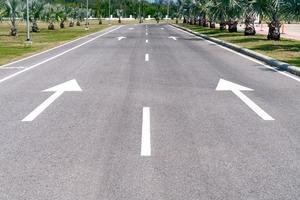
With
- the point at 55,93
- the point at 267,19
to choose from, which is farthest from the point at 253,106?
the point at 267,19

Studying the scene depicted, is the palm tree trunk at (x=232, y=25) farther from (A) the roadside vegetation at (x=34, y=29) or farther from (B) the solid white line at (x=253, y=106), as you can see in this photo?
(B) the solid white line at (x=253, y=106)

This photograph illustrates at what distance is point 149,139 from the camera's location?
6.66 metres

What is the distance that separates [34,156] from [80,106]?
3.23 m

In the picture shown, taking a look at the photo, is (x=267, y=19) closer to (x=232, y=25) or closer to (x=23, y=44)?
(x=232, y=25)

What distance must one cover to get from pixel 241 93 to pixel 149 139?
14.6 feet

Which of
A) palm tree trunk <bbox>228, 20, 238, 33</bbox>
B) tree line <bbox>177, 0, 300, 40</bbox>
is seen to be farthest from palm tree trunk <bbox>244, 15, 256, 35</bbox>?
palm tree trunk <bbox>228, 20, 238, 33</bbox>

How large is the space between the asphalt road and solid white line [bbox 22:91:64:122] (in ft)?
0.12

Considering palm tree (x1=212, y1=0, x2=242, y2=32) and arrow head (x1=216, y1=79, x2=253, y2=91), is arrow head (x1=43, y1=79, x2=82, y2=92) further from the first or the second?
palm tree (x1=212, y1=0, x2=242, y2=32)

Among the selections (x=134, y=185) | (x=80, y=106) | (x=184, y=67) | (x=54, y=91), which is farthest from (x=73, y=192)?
(x=184, y=67)

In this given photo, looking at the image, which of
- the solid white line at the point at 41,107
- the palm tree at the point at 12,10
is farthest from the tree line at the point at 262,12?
the palm tree at the point at 12,10

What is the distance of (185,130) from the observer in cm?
719

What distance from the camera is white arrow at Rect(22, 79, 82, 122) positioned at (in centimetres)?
827

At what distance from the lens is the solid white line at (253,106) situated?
26.9ft

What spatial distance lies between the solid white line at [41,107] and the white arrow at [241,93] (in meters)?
3.86
